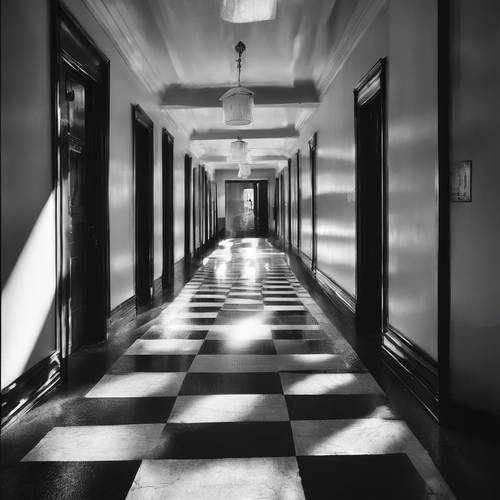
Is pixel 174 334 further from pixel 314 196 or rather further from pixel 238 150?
pixel 238 150

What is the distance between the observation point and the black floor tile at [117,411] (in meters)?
2.60

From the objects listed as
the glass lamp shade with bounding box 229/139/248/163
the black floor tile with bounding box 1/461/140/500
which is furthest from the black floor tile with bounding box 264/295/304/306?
the glass lamp shade with bounding box 229/139/248/163

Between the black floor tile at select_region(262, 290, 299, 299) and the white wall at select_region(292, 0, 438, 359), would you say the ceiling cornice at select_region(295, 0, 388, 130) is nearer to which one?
the white wall at select_region(292, 0, 438, 359)

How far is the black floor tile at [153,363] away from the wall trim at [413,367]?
4.74ft

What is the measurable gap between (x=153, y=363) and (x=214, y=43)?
3.73 meters

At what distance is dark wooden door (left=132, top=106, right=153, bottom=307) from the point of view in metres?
6.35

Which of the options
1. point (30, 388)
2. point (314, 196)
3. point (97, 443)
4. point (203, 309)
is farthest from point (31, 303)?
point (314, 196)

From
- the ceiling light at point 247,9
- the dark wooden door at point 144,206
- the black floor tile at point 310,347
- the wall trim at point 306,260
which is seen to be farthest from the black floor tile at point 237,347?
the wall trim at point 306,260

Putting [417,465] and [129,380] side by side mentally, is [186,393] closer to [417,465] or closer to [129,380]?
[129,380]

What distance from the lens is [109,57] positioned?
4715mm

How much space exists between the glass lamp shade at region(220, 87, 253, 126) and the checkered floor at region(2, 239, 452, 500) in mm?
2495

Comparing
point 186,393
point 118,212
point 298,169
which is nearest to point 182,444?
point 186,393

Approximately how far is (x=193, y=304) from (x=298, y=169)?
6.27 meters

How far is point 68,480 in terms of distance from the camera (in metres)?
1.98
